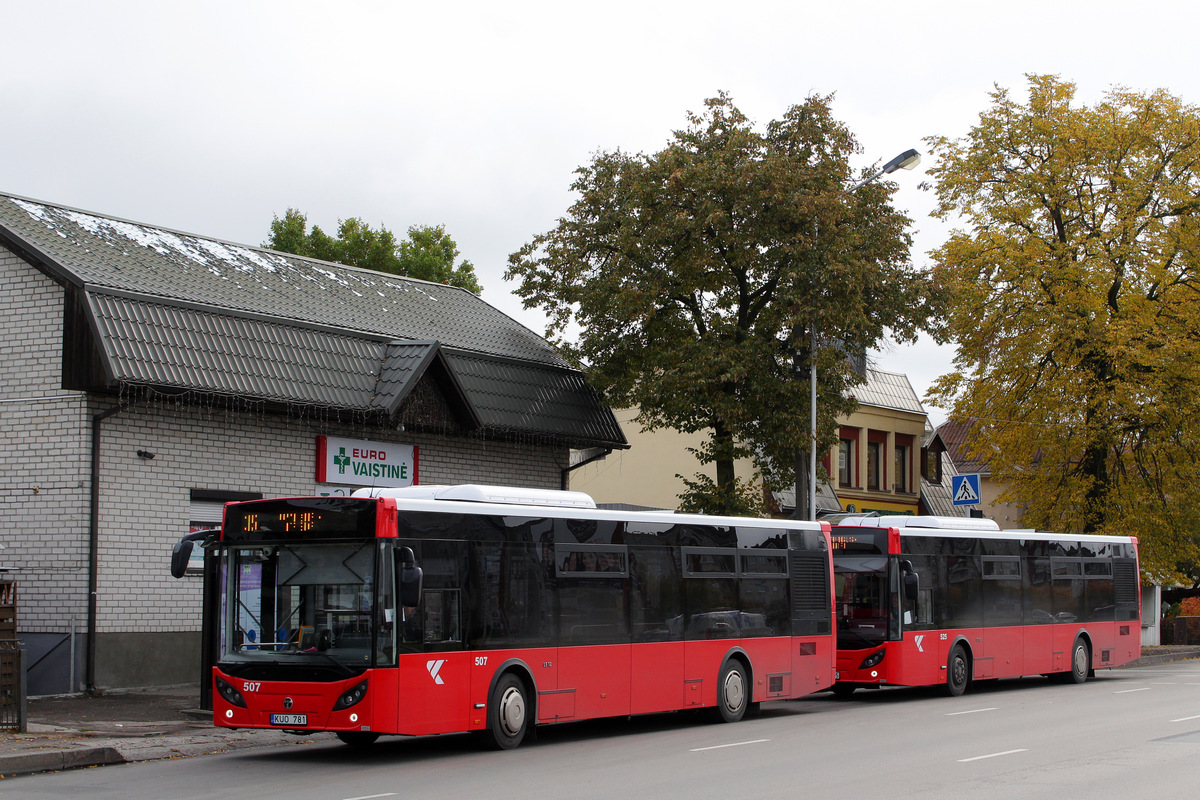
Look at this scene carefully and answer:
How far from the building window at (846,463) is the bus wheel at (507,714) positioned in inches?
1179

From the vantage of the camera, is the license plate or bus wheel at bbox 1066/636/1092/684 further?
bus wheel at bbox 1066/636/1092/684

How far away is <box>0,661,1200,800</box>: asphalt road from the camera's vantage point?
11.2m

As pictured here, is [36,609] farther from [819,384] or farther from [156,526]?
[819,384]

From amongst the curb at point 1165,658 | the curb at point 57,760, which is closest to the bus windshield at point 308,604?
the curb at point 57,760

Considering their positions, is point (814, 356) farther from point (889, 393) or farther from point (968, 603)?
point (889, 393)

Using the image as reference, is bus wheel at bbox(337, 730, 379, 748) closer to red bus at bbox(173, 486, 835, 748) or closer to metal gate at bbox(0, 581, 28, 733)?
red bus at bbox(173, 486, 835, 748)

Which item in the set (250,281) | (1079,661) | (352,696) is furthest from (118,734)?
(1079,661)

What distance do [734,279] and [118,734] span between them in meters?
15.4

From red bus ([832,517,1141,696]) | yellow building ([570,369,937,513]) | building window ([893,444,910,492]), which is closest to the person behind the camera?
red bus ([832,517,1141,696])

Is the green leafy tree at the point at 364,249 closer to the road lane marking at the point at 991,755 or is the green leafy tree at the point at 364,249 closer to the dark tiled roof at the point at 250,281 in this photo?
the dark tiled roof at the point at 250,281

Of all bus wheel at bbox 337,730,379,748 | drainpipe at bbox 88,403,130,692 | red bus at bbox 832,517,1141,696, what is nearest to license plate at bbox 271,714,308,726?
bus wheel at bbox 337,730,379,748

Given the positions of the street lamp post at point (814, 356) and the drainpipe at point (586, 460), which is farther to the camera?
the drainpipe at point (586, 460)

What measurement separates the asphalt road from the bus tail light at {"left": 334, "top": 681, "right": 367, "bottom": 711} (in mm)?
667

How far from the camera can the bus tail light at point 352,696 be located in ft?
42.5
